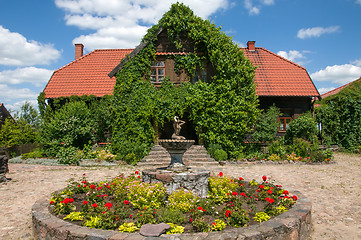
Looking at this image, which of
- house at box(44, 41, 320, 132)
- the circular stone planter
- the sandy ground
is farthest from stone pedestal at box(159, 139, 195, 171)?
house at box(44, 41, 320, 132)

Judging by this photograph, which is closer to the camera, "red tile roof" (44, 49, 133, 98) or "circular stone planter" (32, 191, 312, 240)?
"circular stone planter" (32, 191, 312, 240)

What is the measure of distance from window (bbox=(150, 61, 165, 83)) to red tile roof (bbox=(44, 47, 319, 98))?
3765 millimetres

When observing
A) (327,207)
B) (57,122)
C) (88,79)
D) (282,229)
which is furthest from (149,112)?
(282,229)

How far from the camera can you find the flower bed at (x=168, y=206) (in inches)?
175

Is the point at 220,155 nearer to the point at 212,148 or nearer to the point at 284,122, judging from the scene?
the point at 212,148

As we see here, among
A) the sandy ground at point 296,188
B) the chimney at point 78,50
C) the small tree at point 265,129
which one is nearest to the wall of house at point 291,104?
the small tree at point 265,129

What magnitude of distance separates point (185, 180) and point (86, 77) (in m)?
15.2

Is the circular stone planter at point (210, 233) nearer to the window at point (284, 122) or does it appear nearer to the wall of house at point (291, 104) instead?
the wall of house at point (291, 104)

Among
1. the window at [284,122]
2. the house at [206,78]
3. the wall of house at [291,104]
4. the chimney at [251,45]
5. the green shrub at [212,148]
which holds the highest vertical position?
the chimney at [251,45]

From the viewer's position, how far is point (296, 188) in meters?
8.26

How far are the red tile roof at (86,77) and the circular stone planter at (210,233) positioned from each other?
13746 millimetres

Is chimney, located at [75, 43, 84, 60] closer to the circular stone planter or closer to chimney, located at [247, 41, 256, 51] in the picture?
chimney, located at [247, 41, 256, 51]

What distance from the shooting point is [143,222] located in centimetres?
445

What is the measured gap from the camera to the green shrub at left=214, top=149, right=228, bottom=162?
1371 centimetres
